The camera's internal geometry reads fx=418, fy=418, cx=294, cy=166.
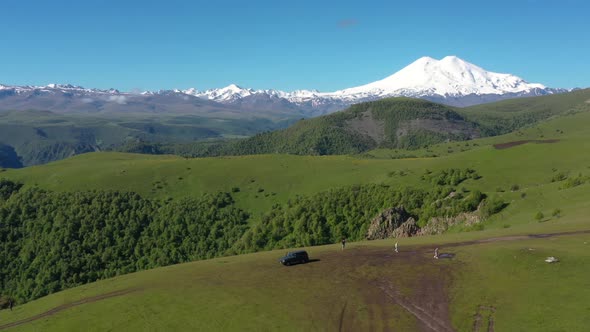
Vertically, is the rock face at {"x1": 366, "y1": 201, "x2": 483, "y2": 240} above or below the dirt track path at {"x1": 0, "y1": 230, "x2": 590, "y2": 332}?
below

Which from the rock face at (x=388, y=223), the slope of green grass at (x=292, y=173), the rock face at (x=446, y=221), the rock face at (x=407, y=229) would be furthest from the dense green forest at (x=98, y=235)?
the rock face at (x=446, y=221)

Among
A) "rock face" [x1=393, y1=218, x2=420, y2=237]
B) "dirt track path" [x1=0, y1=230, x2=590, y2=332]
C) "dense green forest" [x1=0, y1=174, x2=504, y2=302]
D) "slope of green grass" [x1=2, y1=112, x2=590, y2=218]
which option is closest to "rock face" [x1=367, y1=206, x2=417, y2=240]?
"rock face" [x1=393, y1=218, x2=420, y2=237]

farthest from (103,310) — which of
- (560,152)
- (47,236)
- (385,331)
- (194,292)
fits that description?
(560,152)

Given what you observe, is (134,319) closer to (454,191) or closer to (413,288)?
(413,288)

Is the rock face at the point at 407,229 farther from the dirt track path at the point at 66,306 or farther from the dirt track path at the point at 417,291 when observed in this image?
the dirt track path at the point at 66,306

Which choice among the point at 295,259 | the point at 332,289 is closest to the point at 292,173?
the point at 295,259

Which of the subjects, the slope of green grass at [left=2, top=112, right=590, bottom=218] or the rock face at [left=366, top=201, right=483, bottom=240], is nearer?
the rock face at [left=366, top=201, right=483, bottom=240]

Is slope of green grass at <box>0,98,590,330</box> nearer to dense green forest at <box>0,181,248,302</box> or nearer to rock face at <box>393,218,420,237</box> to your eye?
rock face at <box>393,218,420,237</box>
